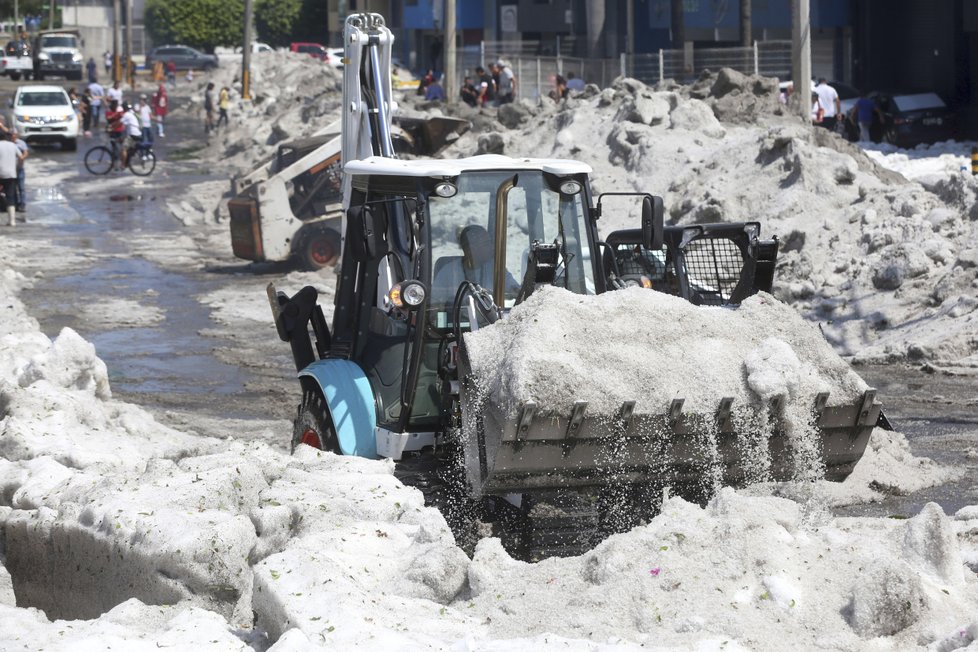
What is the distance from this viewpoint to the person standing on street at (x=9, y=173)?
983 inches

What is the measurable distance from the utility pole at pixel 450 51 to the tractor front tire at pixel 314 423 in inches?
917

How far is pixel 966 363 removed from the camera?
13.2m

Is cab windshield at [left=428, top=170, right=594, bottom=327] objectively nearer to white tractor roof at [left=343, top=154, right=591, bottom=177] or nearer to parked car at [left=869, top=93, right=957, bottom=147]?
white tractor roof at [left=343, top=154, right=591, bottom=177]

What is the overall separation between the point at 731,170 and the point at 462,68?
85.9ft

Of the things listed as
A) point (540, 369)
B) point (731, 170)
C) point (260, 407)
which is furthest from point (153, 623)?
point (731, 170)

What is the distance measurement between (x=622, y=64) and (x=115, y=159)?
12.9 metres

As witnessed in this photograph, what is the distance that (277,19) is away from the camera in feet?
257

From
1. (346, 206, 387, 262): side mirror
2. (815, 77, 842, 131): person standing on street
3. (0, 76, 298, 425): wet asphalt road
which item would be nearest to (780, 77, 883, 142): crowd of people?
(815, 77, 842, 131): person standing on street

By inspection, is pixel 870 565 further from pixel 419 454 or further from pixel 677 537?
pixel 419 454

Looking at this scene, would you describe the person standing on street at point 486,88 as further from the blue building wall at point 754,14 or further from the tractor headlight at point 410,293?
the tractor headlight at point 410,293

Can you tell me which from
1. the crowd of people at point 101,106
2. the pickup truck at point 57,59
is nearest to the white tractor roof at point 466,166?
the crowd of people at point 101,106

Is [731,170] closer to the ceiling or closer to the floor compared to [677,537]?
closer to the ceiling

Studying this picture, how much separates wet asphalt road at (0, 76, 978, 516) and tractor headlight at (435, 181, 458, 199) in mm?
3358

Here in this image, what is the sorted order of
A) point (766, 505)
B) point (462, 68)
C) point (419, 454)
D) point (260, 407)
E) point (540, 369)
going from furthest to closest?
point (462, 68), point (260, 407), point (419, 454), point (540, 369), point (766, 505)
